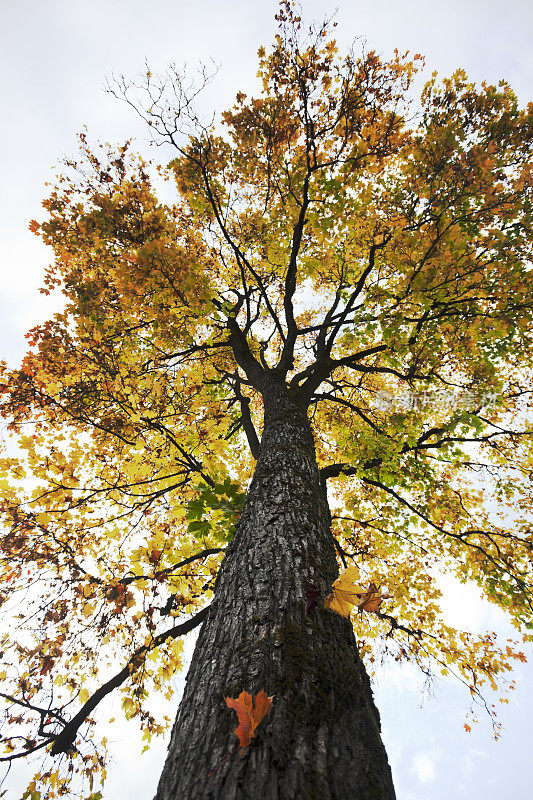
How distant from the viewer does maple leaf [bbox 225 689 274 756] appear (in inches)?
33.9

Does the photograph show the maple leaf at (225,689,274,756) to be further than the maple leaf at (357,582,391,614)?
No

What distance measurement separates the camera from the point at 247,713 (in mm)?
887

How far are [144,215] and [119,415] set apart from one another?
324 cm

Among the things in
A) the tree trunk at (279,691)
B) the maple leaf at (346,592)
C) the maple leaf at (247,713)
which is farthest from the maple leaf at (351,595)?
the maple leaf at (247,713)

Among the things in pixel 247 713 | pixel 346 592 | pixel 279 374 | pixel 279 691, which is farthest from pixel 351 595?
pixel 279 374

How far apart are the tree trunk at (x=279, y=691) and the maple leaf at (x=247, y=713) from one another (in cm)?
11

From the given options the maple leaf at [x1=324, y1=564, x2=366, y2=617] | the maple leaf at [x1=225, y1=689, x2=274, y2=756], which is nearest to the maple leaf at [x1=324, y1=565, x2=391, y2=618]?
the maple leaf at [x1=324, y1=564, x2=366, y2=617]

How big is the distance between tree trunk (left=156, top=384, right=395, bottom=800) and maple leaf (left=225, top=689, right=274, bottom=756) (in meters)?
0.11

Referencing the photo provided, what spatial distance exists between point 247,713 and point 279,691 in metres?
0.26

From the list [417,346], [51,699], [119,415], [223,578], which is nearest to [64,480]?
[119,415]

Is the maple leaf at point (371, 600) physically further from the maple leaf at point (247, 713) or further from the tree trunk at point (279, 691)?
the maple leaf at point (247, 713)

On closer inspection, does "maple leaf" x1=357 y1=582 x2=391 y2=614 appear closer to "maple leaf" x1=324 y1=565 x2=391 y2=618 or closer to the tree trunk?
"maple leaf" x1=324 y1=565 x2=391 y2=618

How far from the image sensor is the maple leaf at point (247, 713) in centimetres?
86

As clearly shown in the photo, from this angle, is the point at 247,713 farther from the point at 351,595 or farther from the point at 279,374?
the point at 279,374
